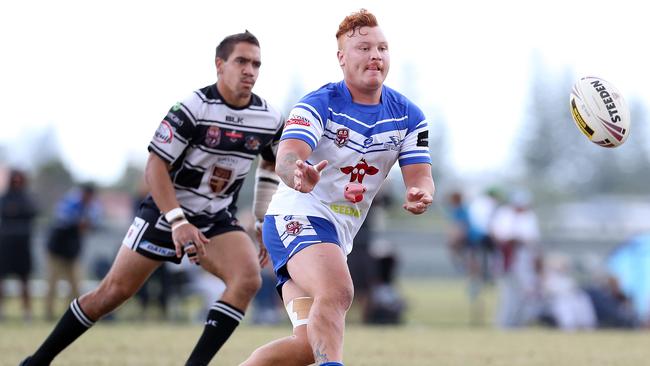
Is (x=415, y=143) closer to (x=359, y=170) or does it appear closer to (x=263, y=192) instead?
(x=359, y=170)

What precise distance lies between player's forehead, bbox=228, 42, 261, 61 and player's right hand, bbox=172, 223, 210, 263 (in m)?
1.20

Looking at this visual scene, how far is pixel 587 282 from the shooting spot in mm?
20266

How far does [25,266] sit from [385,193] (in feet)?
18.4

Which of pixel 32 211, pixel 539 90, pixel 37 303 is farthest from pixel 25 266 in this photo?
pixel 539 90

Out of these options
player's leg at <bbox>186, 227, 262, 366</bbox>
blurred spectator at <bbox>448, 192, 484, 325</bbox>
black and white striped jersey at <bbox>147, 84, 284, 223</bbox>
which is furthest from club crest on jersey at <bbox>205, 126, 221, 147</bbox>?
blurred spectator at <bbox>448, 192, 484, 325</bbox>

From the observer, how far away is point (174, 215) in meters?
6.94

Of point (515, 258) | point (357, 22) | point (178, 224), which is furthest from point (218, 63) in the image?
point (515, 258)

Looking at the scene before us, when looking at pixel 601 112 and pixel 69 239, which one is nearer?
pixel 601 112

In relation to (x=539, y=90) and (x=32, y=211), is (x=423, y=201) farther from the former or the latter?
(x=539, y=90)

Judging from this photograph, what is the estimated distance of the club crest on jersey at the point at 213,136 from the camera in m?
7.16

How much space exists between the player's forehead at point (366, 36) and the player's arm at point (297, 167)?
2.34 feet

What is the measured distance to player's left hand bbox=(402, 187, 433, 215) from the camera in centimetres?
552

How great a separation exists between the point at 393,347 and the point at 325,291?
5541 mm

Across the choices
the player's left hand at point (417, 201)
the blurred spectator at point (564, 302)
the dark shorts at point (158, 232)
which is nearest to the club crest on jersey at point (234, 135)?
the dark shorts at point (158, 232)
